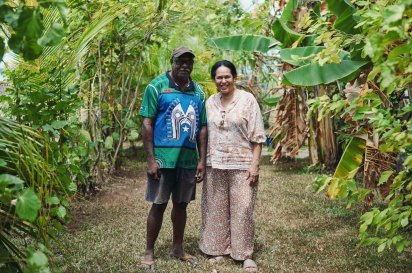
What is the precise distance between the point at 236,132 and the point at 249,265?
119cm

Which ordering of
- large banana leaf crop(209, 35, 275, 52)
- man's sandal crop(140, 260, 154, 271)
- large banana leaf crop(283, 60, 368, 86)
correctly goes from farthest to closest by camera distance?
large banana leaf crop(209, 35, 275, 52)
large banana leaf crop(283, 60, 368, 86)
man's sandal crop(140, 260, 154, 271)

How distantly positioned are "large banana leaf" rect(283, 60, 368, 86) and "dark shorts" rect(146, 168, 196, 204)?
1.78 m

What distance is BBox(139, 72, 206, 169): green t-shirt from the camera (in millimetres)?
4434

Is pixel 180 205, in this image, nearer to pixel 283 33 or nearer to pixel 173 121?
pixel 173 121

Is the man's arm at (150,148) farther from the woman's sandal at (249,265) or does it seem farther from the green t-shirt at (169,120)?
the woman's sandal at (249,265)

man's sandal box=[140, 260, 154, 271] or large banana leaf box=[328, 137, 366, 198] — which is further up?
large banana leaf box=[328, 137, 366, 198]

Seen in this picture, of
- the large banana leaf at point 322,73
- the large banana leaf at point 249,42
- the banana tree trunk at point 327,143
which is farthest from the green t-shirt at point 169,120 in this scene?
the banana tree trunk at point 327,143

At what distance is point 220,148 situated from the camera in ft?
15.4

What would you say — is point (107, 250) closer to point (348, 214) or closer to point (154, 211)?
point (154, 211)

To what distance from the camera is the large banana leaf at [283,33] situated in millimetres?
6941

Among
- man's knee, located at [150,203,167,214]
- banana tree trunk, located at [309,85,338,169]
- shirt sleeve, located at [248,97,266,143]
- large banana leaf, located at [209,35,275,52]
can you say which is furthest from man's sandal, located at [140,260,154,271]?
banana tree trunk, located at [309,85,338,169]

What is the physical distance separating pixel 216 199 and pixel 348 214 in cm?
269

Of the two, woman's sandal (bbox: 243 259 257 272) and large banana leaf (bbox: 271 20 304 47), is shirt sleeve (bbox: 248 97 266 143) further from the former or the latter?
→ large banana leaf (bbox: 271 20 304 47)

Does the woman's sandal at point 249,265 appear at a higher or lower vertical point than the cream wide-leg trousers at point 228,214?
lower
